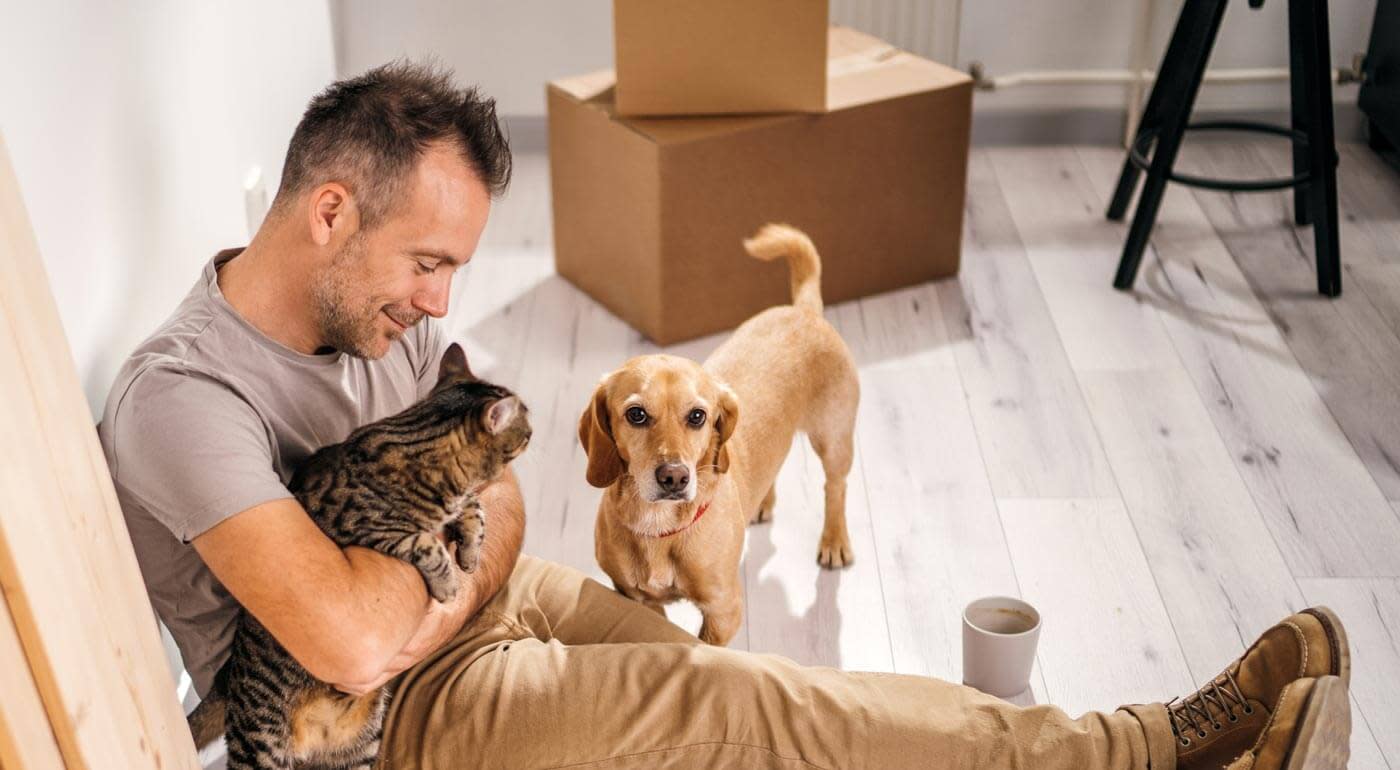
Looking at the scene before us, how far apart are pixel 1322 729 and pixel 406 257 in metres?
1.14

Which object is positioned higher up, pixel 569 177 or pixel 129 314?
pixel 129 314

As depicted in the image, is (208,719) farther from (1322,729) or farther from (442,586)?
(1322,729)

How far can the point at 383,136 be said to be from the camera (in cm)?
141

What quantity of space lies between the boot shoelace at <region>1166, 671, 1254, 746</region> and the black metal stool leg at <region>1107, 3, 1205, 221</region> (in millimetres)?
1943

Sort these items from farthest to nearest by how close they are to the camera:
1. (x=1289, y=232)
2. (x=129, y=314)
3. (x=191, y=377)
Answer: (x=1289, y=232) → (x=129, y=314) → (x=191, y=377)

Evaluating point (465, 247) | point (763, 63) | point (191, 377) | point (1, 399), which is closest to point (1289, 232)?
point (763, 63)

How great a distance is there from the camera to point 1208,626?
2.16 metres

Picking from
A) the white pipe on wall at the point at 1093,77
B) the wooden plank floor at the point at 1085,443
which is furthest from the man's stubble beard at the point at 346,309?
the white pipe on wall at the point at 1093,77

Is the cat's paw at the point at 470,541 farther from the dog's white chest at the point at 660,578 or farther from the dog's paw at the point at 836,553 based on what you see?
the dog's paw at the point at 836,553

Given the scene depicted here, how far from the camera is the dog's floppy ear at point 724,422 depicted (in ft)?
5.99

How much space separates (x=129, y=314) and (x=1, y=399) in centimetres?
75

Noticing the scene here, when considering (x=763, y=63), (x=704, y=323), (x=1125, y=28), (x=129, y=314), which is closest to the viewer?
(x=129, y=314)

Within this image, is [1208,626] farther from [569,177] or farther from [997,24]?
[997,24]

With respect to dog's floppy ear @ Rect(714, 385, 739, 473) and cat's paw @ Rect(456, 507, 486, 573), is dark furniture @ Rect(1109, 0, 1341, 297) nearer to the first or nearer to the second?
dog's floppy ear @ Rect(714, 385, 739, 473)
